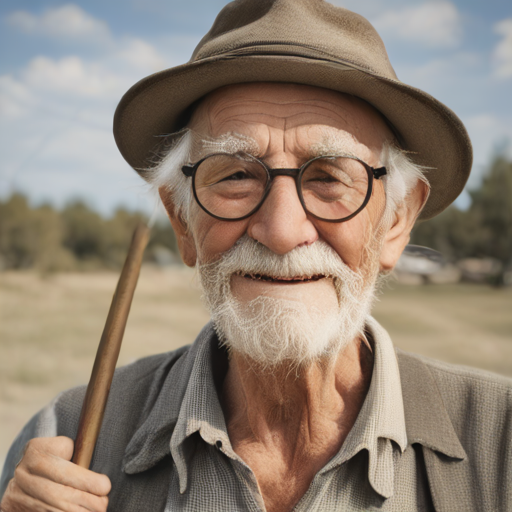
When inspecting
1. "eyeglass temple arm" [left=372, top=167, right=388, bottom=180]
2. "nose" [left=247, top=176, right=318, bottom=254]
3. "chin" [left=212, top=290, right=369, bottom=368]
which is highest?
"eyeglass temple arm" [left=372, top=167, right=388, bottom=180]

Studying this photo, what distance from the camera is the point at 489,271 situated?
81.5 ft

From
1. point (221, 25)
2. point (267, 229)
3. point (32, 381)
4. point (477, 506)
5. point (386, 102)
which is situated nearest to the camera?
point (477, 506)

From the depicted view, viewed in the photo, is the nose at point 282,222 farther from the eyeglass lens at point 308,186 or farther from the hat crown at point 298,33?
the hat crown at point 298,33

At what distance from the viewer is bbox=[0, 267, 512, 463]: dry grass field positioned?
540 inches

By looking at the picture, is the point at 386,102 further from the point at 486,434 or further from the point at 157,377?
the point at 157,377

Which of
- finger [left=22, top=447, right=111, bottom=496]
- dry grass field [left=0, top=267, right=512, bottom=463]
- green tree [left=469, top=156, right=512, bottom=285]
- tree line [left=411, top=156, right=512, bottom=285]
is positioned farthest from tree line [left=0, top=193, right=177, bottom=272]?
finger [left=22, top=447, right=111, bottom=496]

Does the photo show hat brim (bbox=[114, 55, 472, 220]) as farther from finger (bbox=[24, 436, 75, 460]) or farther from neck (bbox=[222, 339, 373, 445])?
finger (bbox=[24, 436, 75, 460])

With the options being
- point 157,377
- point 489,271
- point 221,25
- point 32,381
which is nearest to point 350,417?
point 157,377

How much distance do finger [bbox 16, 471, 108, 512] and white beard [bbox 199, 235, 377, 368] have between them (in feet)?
2.20

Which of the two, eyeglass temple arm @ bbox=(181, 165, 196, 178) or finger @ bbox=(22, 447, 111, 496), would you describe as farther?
eyeglass temple arm @ bbox=(181, 165, 196, 178)

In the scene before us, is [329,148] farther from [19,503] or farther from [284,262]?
[19,503]

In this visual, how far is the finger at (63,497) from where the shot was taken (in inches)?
61.6

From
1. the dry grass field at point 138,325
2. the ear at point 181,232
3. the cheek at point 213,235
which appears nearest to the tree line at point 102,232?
the dry grass field at point 138,325

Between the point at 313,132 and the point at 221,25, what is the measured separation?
0.62m
